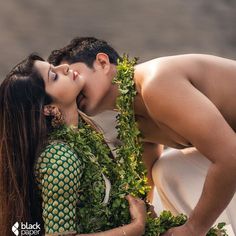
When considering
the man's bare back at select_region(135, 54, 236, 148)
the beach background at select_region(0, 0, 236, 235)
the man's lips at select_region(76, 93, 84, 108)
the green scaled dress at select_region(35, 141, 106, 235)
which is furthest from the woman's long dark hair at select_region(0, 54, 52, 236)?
the beach background at select_region(0, 0, 236, 235)

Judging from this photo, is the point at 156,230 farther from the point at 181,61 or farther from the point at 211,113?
the point at 181,61

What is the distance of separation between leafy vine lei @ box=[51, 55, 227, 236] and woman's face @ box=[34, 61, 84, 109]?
118 mm

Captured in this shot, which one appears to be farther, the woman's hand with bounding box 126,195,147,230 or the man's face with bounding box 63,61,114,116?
the man's face with bounding box 63,61,114,116

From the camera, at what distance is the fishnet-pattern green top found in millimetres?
2372

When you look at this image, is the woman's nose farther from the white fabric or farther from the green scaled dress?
the white fabric

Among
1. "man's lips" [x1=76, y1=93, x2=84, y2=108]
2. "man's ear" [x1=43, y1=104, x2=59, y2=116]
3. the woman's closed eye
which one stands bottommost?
"man's ear" [x1=43, y1=104, x2=59, y2=116]

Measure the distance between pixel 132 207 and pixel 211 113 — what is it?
500mm

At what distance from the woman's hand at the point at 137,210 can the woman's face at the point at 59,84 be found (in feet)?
1.56

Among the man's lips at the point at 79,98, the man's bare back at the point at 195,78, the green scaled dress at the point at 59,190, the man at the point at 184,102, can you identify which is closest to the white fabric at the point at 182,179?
the man at the point at 184,102

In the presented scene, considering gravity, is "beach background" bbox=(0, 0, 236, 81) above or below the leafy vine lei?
above

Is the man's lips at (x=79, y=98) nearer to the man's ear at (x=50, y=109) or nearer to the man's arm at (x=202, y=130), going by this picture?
the man's ear at (x=50, y=109)

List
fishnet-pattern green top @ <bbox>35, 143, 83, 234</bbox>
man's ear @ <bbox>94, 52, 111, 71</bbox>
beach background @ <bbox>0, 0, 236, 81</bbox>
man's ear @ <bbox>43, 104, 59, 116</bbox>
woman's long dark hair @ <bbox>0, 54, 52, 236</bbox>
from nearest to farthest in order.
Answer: fishnet-pattern green top @ <bbox>35, 143, 83, 234</bbox> → woman's long dark hair @ <bbox>0, 54, 52, 236</bbox> → man's ear @ <bbox>43, 104, 59, 116</bbox> → man's ear @ <bbox>94, 52, 111, 71</bbox> → beach background @ <bbox>0, 0, 236, 81</bbox>

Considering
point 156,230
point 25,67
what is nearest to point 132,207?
point 156,230

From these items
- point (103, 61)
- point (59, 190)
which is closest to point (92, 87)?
point (103, 61)
